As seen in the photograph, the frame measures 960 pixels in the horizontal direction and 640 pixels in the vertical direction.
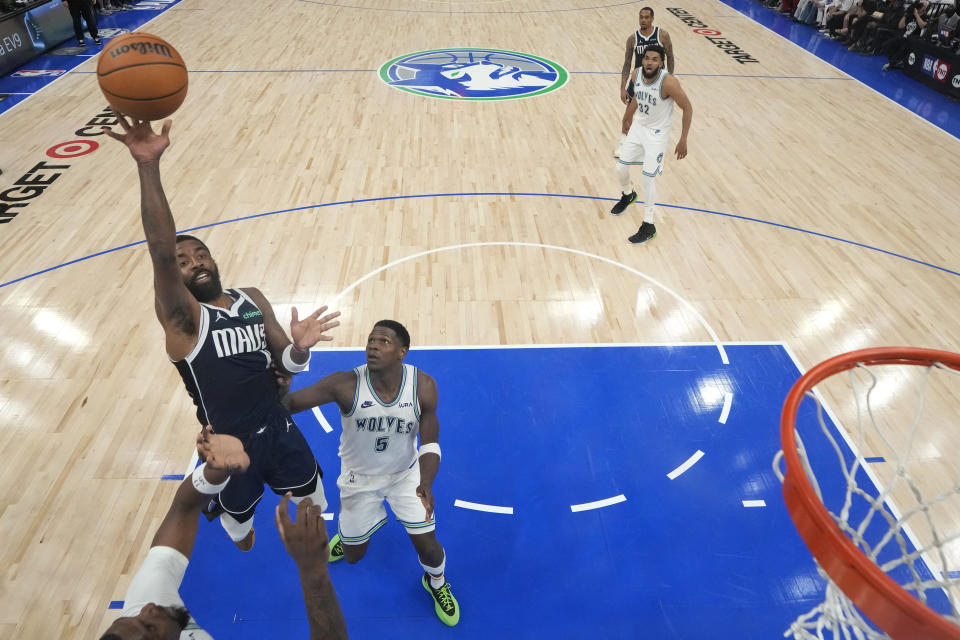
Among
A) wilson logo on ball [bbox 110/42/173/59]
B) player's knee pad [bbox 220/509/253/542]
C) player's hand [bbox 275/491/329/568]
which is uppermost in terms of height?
wilson logo on ball [bbox 110/42/173/59]

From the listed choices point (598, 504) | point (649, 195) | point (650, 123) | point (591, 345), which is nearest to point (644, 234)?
point (649, 195)

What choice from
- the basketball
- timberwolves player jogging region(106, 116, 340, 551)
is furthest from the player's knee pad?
the basketball

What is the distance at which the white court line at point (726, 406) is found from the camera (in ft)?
14.8

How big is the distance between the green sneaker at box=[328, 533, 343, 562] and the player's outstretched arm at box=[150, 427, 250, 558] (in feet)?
3.15

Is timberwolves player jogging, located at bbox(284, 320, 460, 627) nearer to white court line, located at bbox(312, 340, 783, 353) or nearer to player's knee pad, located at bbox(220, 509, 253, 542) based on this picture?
player's knee pad, located at bbox(220, 509, 253, 542)

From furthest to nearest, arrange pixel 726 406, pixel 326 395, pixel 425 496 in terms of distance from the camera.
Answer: pixel 726 406
pixel 326 395
pixel 425 496

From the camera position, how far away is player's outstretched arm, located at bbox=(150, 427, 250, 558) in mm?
2137

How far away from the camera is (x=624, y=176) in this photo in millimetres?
6680

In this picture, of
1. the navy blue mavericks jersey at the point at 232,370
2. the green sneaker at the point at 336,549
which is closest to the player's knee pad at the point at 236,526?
the green sneaker at the point at 336,549

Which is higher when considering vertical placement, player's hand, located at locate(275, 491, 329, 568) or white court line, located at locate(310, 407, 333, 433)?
player's hand, located at locate(275, 491, 329, 568)

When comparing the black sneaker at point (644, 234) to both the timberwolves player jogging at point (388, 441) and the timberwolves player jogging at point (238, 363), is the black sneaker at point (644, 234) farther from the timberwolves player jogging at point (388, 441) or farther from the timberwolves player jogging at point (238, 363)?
the timberwolves player jogging at point (238, 363)

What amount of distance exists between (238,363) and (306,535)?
51.2 inches

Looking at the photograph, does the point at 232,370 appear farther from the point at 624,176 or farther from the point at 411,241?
the point at 624,176

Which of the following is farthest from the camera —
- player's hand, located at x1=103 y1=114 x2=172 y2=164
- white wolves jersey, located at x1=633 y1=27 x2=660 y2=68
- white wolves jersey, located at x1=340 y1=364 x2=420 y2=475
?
white wolves jersey, located at x1=633 y1=27 x2=660 y2=68
